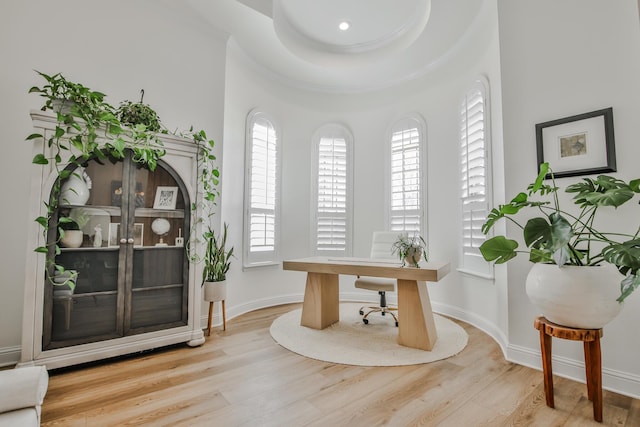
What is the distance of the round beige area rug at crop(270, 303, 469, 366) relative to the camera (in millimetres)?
2504

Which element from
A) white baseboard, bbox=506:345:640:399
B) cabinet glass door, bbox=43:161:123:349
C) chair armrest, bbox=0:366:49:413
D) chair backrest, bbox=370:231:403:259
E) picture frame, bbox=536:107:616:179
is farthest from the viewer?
chair backrest, bbox=370:231:403:259

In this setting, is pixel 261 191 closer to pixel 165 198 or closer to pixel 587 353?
pixel 165 198

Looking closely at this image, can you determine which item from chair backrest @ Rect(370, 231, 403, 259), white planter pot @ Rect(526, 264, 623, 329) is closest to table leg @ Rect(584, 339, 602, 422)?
white planter pot @ Rect(526, 264, 623, 329)

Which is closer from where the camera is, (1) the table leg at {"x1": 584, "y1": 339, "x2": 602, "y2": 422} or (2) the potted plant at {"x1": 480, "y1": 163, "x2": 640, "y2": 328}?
(2) the potted plant at {"x1": 480, "y1": 163, "x2": 640, "y2": 328}

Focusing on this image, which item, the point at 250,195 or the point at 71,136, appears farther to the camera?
the point at 250,195

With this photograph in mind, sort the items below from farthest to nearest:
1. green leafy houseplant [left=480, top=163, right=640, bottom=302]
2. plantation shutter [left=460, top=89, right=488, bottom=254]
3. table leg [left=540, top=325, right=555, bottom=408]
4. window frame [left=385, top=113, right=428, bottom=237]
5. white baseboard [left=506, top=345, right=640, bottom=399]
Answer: window frame [left=385, top=113, right=428, bottom=237], plantation shutter [left=460, top=89, right=488, bottom=254], white baseboard [left=506, top=345, right=640, bottom=399], table leg [left=540, top=325, right=555, bottom=408], green leafy houseplant [left=480, top=163, right=640, bottom=302]

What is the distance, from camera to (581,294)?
1619mm

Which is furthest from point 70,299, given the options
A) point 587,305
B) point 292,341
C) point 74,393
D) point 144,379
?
point 587,305

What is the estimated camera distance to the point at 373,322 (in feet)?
11.3

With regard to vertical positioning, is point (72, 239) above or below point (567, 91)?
below

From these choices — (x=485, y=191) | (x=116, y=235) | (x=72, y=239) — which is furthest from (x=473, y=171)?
(x=72, y=239)

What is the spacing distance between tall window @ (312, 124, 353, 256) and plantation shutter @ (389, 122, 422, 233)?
671 millimetres

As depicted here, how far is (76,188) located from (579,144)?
3.62m

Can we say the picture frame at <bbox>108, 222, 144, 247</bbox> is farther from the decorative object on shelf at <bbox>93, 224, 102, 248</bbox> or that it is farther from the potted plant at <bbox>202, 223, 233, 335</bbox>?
the potted plant at <bbox>202, 223, 233, 335</bbox>
